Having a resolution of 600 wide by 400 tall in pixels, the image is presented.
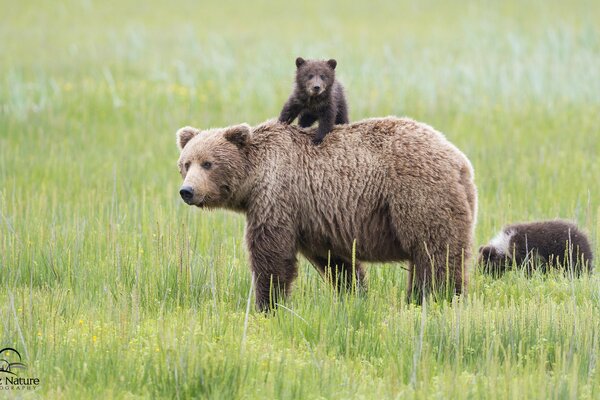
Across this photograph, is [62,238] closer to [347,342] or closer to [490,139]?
[347,342]

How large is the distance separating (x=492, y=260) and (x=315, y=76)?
2.23 meters

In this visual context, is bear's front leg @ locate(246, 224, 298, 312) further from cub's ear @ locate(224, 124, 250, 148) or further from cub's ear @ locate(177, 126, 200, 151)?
cub's ear @ locate(177, 126, 200, 151)

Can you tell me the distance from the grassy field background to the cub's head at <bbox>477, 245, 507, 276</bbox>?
194mm

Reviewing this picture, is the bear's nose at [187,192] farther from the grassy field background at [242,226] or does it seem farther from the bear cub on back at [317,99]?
the bear cub on back at [317,99]

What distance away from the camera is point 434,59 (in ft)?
63.1

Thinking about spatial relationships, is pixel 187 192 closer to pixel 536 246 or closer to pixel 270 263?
pixel 270 263

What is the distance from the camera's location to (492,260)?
26.3 feet

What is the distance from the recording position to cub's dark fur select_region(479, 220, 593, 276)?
316 inches

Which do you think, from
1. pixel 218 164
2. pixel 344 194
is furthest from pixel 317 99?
pixel 218 164

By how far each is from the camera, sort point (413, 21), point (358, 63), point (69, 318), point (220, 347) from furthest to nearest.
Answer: point (413, 21) < point (358, 63) < point (69, 318) < point (220, 347)

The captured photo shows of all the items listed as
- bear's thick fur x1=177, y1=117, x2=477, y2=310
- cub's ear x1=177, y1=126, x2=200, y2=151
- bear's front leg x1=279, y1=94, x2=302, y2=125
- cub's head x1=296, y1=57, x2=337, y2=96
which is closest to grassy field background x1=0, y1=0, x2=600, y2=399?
bear's thick fur x1=177, y1=117, x2=477, y2=310

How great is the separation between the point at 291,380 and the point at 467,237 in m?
2.15

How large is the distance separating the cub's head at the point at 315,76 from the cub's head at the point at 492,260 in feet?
6.71

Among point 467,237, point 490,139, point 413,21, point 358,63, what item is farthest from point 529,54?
point 467,237
